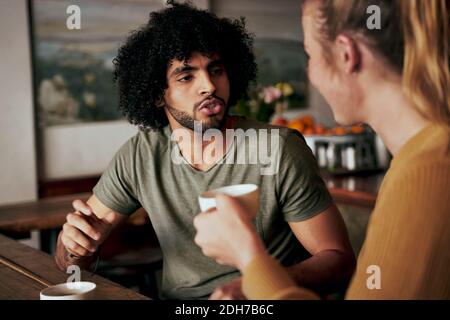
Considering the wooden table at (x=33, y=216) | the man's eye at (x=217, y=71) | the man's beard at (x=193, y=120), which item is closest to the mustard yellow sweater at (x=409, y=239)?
the man's beard at (x=193, y=120)

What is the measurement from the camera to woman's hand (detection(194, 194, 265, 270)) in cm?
107

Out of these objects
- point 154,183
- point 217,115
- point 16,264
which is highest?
point 217,115

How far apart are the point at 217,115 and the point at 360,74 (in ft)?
2.74

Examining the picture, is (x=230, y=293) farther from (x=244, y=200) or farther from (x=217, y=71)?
(x=217, y=71)

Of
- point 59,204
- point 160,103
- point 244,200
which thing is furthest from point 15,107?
point 244,200

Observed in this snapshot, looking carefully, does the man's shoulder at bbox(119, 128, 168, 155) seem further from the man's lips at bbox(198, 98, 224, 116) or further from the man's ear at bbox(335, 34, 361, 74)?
the man's ear at bbox(335, 34, 361, 74)

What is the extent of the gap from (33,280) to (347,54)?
1020mm

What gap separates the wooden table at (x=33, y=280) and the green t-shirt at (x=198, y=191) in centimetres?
29

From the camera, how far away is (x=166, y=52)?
2.05 meters

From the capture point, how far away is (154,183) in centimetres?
→ 196

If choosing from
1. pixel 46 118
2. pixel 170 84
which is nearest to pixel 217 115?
pixel 170 84
